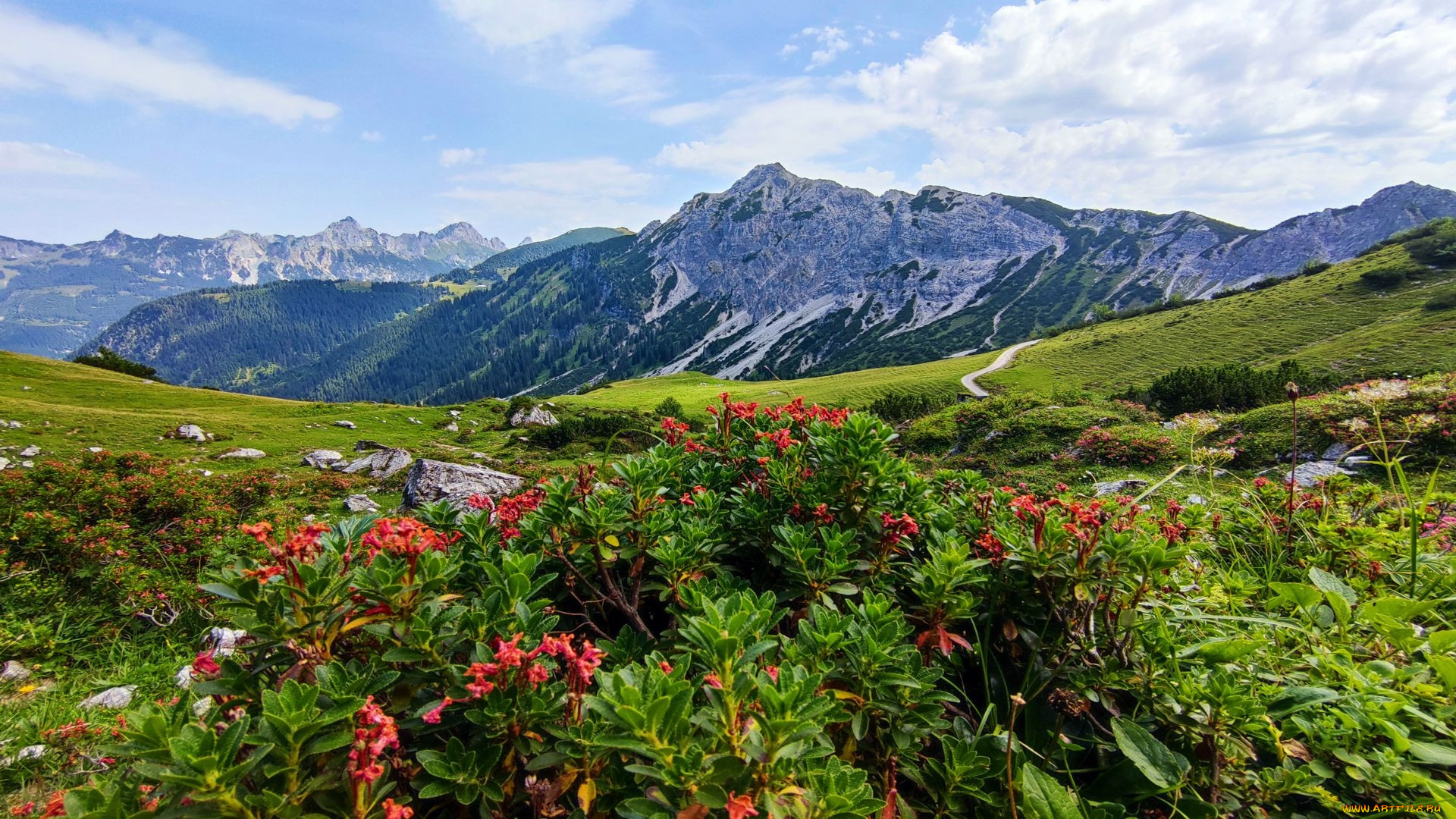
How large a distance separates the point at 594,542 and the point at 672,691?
1.39 m

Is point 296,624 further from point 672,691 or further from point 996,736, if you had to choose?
point 996,736

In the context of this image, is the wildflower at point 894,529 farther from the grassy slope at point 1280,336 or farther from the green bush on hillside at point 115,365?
the green bush on hillside at point 115,365

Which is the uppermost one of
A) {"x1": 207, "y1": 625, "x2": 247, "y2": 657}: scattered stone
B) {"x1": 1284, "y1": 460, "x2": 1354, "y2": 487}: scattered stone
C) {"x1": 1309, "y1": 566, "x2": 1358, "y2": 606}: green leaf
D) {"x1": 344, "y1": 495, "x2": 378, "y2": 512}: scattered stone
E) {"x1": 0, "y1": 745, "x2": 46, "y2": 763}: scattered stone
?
{"x1": 1309, "y1": 566, "x2": 1358, "y2": 606}: green leaf

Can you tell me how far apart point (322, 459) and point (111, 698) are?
25.4 meters

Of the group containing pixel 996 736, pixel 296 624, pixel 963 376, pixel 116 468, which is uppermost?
pixel 296 624

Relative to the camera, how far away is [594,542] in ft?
10.3

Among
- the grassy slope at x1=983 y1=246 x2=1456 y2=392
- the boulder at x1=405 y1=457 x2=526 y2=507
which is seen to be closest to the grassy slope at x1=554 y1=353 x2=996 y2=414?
the grassy slope at x1=983 y1=246 x2=1456 y2=392

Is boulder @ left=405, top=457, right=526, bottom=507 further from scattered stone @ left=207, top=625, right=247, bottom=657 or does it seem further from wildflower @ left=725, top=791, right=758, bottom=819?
wildflower @ left=725, top=791, right=758, bottom=819

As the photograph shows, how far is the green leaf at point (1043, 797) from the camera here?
6.98ft

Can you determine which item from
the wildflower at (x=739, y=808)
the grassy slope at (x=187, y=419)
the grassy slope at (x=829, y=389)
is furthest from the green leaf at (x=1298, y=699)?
the grassy slope at (x=829, y=389)

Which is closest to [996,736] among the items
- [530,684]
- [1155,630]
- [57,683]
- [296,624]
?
[1155,630]

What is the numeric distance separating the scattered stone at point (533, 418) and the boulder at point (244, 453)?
17206mm

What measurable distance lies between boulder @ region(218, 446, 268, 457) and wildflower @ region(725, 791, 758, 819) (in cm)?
3576

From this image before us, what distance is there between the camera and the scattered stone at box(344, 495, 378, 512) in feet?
50.9
